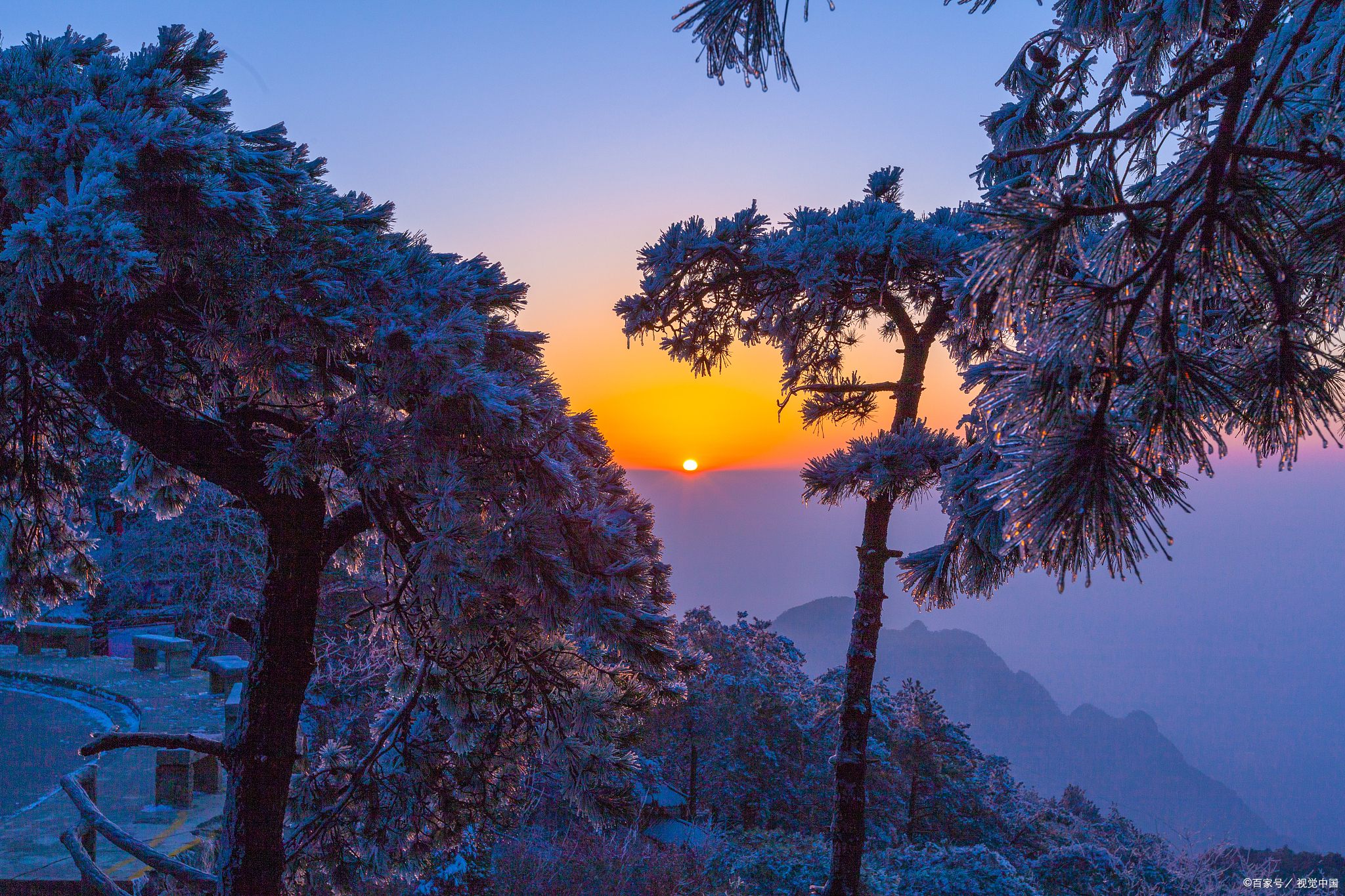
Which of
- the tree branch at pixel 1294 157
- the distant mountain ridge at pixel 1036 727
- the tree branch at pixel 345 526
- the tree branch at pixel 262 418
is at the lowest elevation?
the distant mountain ridge at pixel 1036 727

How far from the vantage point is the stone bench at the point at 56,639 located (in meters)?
16.0

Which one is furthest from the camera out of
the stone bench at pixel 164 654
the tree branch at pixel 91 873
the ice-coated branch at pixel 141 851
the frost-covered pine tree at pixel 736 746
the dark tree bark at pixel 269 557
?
the stone bench at pixel 164 654

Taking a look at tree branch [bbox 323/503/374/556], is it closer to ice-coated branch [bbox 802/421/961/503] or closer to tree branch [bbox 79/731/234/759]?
tree branch [bbox 79/731/234/759]

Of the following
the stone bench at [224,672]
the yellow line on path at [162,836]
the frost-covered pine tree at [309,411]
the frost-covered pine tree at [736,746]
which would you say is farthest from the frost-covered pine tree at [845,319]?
the stone bench at [224,672]

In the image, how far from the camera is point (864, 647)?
6.38 metres

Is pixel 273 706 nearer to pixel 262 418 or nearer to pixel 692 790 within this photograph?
pixel 262 418

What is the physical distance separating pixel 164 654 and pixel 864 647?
1536 cm

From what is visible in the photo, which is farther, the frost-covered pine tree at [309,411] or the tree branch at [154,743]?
the tree branch at [154,743]

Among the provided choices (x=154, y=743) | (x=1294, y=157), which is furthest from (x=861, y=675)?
(x=154, y=743)

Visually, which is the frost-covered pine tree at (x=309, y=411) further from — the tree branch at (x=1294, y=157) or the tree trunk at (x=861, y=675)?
the tree branch at (x=1294, y=157)

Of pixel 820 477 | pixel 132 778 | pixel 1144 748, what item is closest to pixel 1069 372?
pixel 820 477

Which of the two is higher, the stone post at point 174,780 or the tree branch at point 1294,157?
the tree branch at point 1294,157

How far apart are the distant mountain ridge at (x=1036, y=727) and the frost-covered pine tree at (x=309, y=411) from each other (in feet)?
302

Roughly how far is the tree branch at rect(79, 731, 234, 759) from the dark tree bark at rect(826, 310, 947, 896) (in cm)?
474
